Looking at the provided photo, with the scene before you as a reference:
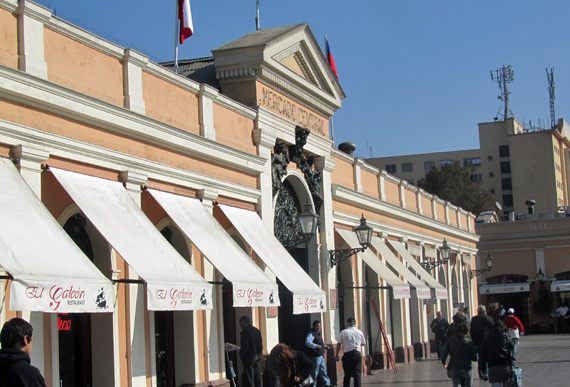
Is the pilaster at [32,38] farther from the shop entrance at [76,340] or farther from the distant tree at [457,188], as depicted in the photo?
the distant tree at [457,188]

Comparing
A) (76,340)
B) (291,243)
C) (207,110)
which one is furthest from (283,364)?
(291,243)

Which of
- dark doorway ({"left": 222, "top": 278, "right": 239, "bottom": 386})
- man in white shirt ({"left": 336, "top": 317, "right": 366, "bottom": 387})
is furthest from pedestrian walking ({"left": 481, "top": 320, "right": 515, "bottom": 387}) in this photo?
dark doorway ({"left": 222, "top": 278, "right": 239, "bottom": 386})

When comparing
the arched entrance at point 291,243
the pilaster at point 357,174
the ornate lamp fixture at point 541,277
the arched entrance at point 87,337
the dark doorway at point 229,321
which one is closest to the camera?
the arched entrance at point 87,337

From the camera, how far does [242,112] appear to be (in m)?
17.9

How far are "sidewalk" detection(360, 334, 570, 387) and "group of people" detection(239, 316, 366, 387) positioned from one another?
8.28 feet

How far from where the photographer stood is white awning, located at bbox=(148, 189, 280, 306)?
14.3 meters

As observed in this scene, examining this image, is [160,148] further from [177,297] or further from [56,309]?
[56,309]

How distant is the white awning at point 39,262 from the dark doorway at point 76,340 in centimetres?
186

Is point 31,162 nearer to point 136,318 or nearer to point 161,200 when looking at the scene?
point 161,200

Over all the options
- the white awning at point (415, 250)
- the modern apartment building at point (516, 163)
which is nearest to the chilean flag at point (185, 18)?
the white awning at point (415, 250)

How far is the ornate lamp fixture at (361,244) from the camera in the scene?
20766 mm

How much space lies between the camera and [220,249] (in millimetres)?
14922

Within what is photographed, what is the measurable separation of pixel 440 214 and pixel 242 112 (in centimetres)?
Answer: 2023

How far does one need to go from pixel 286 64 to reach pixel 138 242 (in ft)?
27.4
